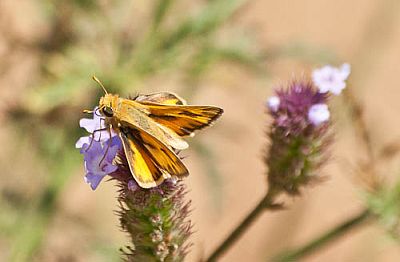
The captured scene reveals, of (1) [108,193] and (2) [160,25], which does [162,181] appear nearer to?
(2) [160,25]

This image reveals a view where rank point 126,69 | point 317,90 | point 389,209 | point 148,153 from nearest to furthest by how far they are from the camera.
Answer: point 148,153
point 317,90
point 389,209
point 126,69

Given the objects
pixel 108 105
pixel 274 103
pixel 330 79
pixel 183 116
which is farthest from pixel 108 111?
pixel 330 79

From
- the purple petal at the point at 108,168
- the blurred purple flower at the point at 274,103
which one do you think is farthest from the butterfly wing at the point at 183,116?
the blurred purple flower at the point at 274,103

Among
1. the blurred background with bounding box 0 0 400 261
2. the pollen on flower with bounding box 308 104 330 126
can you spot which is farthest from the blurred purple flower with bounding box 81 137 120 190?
the pollen on flower with bounding box 308 104 330 126

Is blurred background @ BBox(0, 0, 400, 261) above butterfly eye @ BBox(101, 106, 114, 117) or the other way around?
above

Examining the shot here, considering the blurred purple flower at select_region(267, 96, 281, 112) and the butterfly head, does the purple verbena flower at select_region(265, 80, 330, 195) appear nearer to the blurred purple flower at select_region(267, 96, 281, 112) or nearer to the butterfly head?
the blurred purple flower at select_region(267, 96, 281, 112)

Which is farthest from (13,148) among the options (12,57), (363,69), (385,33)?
(385,33)
